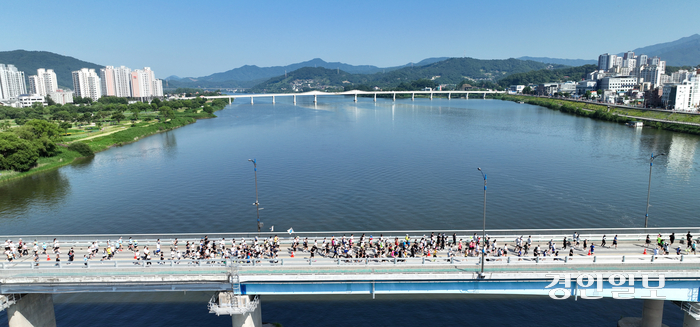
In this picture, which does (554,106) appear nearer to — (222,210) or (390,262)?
(222,210)

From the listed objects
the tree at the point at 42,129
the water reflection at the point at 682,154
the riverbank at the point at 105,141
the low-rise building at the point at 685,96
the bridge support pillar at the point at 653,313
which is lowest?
the bridge support pillar at the point at 653,313

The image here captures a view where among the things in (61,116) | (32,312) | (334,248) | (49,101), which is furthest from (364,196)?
(49,101)

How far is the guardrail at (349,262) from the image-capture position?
858 inches

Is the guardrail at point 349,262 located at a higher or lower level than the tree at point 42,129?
lower

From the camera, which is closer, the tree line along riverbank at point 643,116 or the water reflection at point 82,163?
Answer: the water reflection at point 82,163

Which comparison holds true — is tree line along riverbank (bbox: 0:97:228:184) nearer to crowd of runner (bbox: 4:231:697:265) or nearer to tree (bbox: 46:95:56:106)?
tree (bbox: 46:95:56:106)

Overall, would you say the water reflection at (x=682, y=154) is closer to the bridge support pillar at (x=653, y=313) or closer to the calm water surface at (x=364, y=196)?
the calm water surface at (x=364, y=196)

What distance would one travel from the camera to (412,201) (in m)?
46.3

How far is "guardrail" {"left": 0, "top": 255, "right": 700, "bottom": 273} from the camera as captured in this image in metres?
21.8

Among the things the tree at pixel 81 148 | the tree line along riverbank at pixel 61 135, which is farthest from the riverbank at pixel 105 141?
the tree at pixel 81 148

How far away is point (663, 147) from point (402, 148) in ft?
155

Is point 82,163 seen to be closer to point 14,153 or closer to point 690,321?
point 14,153

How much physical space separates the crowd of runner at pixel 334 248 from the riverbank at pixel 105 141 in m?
45.6

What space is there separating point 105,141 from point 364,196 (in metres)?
66.5
